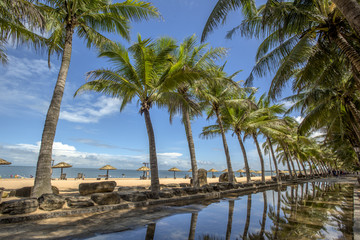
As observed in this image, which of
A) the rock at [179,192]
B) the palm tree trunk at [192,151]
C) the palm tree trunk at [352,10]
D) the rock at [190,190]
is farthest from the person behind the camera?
the palm tree trunk at [192,151]

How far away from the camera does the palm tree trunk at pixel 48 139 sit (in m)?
6.13

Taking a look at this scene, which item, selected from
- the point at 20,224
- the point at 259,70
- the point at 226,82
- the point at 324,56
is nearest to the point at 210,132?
the point at 226,82

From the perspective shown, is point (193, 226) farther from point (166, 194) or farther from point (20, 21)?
point (20, 21)

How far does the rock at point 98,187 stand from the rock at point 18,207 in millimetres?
3433

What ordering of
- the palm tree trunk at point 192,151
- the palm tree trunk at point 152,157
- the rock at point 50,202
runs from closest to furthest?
the rock at point 50,202 → the palm tree trunk at point 152,157 → the palm tree trunk at point 192,151

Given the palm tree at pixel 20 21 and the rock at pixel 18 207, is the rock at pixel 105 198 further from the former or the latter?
the palm tree at pixel 20 21

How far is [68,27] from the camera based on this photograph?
8.05 metres

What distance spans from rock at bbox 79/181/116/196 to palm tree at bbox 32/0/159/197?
7.90 ft

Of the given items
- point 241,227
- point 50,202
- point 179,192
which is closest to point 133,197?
point 179,192

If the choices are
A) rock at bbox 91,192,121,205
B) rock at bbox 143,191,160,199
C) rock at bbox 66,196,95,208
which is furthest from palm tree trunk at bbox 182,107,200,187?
rock at bbox 66,196,95,208

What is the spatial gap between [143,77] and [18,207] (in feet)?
22.8

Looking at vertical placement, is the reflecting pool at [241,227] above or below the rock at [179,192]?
below

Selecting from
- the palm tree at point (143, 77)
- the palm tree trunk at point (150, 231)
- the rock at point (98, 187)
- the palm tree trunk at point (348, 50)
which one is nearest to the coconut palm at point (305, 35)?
the palm tree trunk at point (348, 50)

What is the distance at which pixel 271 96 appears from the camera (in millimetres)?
7691
